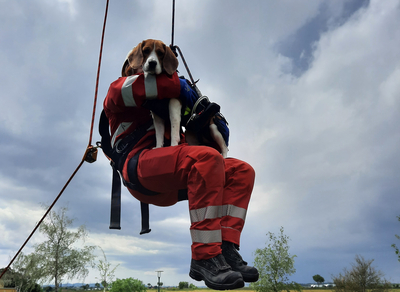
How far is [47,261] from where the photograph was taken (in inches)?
1308

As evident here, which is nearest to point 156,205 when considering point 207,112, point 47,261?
point 207,112

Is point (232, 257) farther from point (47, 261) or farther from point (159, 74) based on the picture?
point (47, 261)

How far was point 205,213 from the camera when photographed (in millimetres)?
2594

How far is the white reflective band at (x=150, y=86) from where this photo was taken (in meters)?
3.12

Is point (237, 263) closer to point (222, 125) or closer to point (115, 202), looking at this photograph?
point (222, 125)

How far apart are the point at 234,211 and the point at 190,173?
2.15 ft

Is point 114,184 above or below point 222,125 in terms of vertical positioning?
below

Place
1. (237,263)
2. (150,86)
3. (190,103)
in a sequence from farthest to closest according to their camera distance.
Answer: (190,103) → (150,86) → (237,263)

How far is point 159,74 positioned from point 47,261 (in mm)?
36984

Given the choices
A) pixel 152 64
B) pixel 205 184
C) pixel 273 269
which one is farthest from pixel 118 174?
pixel 273 269

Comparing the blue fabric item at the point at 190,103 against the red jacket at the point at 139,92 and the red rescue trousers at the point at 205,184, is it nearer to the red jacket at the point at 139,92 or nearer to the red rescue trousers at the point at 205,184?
the red jacket at the point at 139,92

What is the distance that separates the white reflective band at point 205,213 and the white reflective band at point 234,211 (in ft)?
1.22

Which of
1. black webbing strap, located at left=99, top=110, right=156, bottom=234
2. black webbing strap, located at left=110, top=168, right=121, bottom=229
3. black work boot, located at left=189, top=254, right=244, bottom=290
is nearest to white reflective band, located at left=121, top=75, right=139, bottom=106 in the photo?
black webbing strap, located at left=99, top=110, right=156, bottom=234

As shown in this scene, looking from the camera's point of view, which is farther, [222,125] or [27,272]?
[27,272]
